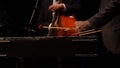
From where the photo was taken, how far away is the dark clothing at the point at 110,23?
8.48 ft

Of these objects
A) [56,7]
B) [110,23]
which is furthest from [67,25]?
[110,23]

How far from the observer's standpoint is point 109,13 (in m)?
2.63

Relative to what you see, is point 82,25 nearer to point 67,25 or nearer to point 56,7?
point 67,25

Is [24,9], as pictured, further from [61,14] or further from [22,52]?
[22,52]

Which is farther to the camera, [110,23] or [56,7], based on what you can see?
[56,7]

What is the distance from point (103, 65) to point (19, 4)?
5.47ft

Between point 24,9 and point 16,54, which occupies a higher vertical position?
point 24,9

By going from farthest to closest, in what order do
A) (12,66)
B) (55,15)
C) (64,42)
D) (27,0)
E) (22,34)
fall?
(27,0) < (12,66) < (22,34) < (55,15) < (64,42)

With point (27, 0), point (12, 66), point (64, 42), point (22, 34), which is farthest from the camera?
point (27, 0)

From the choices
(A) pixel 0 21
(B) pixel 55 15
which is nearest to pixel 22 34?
(A) pixel 0 21

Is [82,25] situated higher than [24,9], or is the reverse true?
[24,9]

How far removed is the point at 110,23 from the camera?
2645 millimetres

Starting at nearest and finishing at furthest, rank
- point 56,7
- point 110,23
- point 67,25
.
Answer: point 110,23, point 67,25, point 56,7

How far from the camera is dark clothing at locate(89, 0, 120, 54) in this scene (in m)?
2.58
